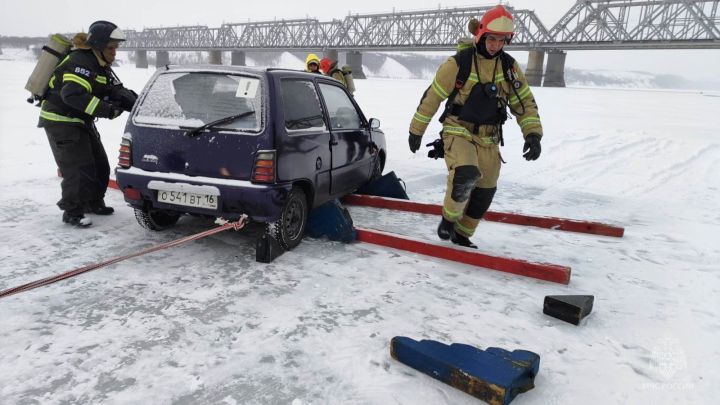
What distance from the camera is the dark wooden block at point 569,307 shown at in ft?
10.2

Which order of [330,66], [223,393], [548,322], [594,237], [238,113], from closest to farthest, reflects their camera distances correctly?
[223,393] → [548,322] → [238,113] → [594,237] → [330,66]

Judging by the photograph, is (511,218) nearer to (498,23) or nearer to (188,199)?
(498,23)

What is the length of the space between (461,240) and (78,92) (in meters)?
3.83

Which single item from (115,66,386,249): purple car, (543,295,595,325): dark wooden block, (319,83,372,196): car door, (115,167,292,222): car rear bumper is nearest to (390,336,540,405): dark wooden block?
A: (543,295,595,325): dark wooden block

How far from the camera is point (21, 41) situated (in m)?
115

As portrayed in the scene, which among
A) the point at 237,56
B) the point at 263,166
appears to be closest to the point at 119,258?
the point at 263,166

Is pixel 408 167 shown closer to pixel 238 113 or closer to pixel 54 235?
pixel 238 113

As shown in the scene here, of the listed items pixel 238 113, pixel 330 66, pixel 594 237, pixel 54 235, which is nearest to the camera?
pixel 238 113

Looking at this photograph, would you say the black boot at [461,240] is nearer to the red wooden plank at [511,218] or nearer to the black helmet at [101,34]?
the red wooden plank at [511,218]

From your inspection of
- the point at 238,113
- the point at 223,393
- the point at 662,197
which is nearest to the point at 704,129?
the point at 662,197

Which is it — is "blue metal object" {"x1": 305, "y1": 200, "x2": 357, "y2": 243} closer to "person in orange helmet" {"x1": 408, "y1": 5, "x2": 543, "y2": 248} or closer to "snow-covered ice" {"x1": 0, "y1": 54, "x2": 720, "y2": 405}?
"snow-covered ice" {"x1": 0, "y1": 54, "x2": 720, "y2": 405}

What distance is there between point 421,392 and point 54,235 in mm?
3784

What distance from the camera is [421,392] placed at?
2.38 metres

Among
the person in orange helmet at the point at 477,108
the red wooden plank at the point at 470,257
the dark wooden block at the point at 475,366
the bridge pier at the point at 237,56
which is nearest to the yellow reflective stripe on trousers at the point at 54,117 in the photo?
the red wooden plank at the point at 470,257
